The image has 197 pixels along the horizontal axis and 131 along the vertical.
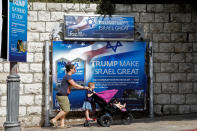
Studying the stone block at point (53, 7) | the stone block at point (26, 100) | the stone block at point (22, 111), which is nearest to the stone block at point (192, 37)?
the stone block at point (53, 7)

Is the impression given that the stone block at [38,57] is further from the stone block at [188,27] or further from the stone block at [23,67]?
the stone block at [188,27]

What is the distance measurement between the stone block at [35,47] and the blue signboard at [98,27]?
0.84 m

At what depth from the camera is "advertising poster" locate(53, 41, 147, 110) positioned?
34.9 ft

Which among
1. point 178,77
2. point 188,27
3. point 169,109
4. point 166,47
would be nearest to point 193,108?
point 169,109

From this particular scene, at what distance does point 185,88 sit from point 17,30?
20.3ft

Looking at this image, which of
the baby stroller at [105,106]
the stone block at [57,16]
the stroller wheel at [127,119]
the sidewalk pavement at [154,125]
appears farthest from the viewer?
the stone block at [57,16]

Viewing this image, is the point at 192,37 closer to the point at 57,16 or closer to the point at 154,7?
the point at 154,7

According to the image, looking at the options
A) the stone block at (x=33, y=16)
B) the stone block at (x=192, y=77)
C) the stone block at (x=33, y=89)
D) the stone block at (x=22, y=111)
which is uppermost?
the stone block at (x=33, y=16)

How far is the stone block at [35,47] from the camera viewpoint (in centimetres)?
1063

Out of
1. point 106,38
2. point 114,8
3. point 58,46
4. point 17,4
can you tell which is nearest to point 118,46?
point 106,38

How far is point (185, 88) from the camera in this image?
11047mm

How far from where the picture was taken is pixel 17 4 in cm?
738

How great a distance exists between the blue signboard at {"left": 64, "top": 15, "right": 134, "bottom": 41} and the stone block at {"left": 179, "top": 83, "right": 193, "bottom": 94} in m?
2.32

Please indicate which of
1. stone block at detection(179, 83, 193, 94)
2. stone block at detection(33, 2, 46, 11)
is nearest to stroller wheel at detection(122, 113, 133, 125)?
stone block at detection(179, 83, 193, 94)
